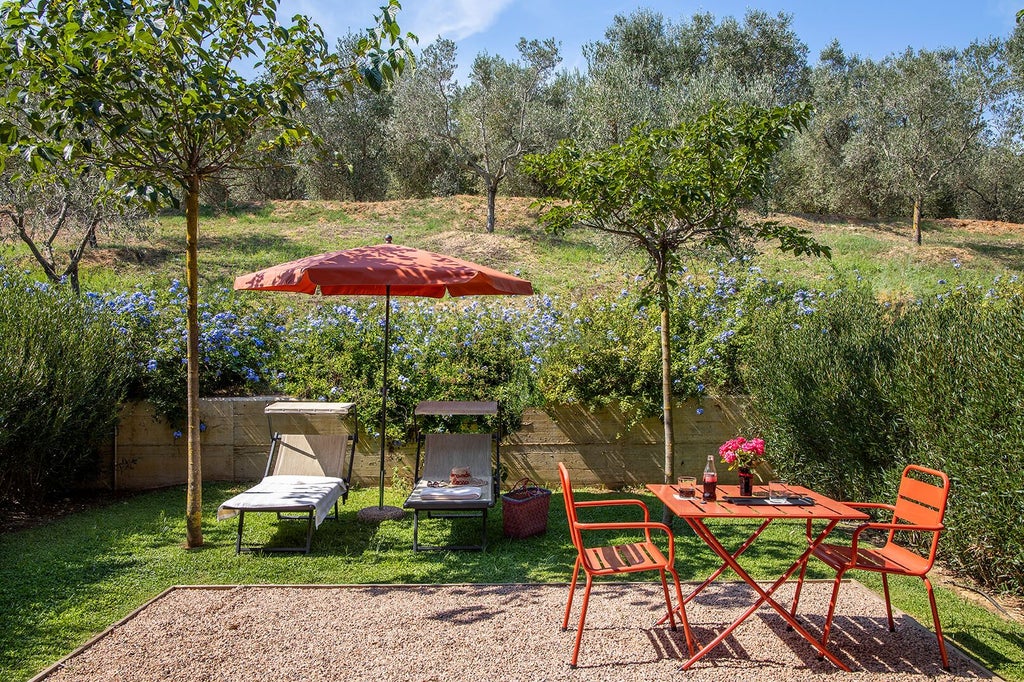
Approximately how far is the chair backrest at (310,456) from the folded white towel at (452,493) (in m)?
0.91

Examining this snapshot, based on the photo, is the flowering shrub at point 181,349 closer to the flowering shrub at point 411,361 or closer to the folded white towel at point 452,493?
the flowering shrub at point 411,361

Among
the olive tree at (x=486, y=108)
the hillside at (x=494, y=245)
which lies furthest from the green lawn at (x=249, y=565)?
the olive tree at (x=486, y=108)

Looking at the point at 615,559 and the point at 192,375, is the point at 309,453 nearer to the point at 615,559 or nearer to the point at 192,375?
the point at 192,375

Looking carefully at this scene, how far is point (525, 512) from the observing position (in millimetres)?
5207

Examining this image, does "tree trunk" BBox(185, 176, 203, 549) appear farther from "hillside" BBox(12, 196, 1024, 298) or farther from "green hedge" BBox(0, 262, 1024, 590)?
"hillside" BBox(12, 196, 1024, 298)

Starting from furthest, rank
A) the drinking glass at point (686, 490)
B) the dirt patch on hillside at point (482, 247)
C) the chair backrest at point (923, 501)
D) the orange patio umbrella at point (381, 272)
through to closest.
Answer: the dirt patch on hillside at point (482, 247), the orange patio umbrella at point (381, 272), the drinking glass at point (686, 490), the chair backrest at point (923, 501)

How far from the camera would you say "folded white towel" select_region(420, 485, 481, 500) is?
16.8 ft

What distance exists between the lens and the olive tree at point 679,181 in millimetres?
5023

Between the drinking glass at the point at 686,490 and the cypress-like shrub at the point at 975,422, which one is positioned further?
the cypress-like shrub at the point at 975,422

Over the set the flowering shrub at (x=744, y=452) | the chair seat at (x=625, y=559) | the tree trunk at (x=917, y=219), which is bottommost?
the chair seat at (x=625, y=559)

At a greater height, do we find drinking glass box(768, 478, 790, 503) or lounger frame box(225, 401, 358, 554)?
drinking glass box(768, 478, 790, 503)

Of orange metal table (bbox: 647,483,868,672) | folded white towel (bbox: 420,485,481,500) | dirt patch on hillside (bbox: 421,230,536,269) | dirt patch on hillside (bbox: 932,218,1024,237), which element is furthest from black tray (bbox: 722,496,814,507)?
dirt patch on hillside (bbox: 932,218,1024,237)

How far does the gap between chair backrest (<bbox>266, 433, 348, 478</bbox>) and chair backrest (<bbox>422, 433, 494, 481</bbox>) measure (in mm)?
710

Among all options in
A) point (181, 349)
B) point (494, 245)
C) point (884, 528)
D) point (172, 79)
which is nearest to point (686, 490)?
point (884, 528)
